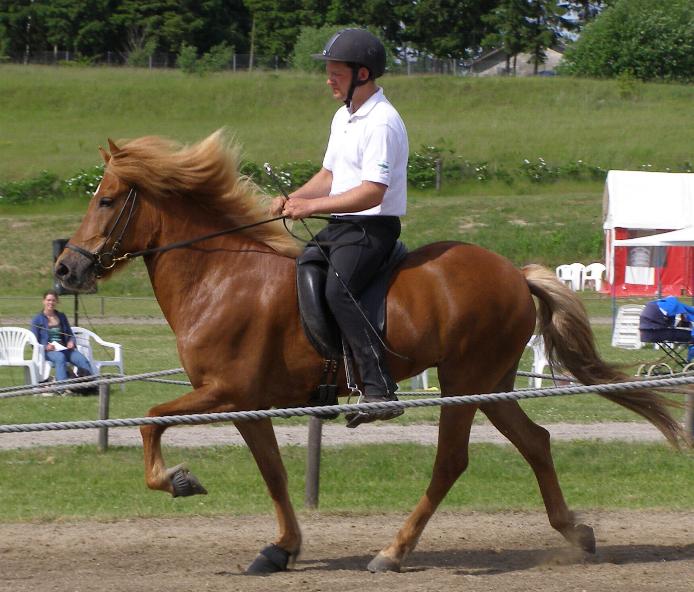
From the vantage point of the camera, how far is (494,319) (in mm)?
7125

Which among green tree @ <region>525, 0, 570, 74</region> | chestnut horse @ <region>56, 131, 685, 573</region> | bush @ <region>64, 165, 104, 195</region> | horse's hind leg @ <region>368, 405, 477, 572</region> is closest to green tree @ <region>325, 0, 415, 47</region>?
green tree @ <region>525, 0, 570, 74</region>

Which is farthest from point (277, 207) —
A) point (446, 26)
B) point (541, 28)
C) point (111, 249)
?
point (446, 26)

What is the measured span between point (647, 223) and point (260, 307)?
27504 millimetres

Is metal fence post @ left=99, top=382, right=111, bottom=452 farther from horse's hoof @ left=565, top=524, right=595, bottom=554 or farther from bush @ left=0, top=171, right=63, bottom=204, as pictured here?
bush @ left=0, top=171, right=63, bottom=204

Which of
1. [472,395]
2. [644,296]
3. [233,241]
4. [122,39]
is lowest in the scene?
[644,296]

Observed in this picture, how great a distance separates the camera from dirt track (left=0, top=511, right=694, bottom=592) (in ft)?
21.5

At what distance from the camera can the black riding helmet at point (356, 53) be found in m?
6.71

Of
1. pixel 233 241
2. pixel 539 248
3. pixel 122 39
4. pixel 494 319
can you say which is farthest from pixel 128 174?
pixel 122 39

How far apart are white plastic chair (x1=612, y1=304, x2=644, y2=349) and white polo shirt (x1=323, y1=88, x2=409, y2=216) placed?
15527 millimetres

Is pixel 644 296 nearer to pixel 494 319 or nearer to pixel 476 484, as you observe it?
pixel 476 484

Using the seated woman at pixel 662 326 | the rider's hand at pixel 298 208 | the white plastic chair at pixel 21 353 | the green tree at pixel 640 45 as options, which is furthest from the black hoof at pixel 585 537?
the green tree at pixel 640 45

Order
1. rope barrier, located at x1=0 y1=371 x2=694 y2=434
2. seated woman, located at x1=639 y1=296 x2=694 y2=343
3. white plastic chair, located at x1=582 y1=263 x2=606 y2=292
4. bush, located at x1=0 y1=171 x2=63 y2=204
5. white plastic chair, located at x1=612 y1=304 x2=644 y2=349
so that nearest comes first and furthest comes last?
rope barrier, located at x1=0 y1=371 x2=694 y2=434, seated woman, located at x1=639 y1=296 x2=694 y2=343, white plastic chair, located at x1=612 y1=304 x2=644 y2=349, white plastic chair, located at x1=582 y1=263 x2=606 y2=292, bush, located at x1=0 y1=171 x2=63 y2=204

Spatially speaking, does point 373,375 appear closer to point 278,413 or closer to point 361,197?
point 278,413

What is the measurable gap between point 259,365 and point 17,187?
39281 millimetres
